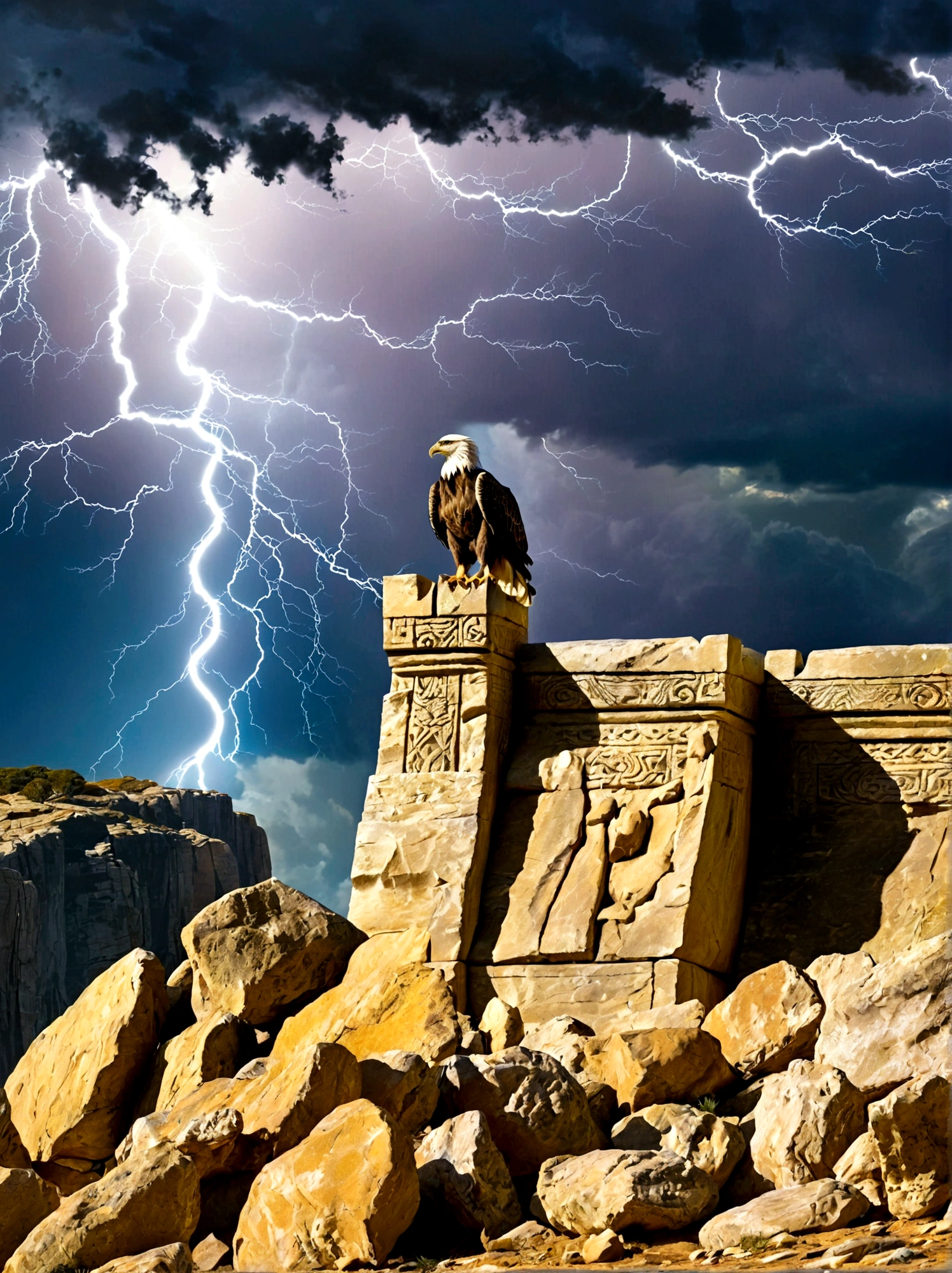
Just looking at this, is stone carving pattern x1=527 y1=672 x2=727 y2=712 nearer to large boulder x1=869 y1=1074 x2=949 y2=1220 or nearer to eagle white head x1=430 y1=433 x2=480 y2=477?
eagle white head x1=430 y1=433 x2=480 y2=477

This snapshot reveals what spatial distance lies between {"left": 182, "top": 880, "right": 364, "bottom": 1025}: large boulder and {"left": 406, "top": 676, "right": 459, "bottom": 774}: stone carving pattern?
5.12 feet

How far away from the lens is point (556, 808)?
12180mm

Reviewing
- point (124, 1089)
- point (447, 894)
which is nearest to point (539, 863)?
point (447, 894)

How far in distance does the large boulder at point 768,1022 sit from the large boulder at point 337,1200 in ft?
7.79

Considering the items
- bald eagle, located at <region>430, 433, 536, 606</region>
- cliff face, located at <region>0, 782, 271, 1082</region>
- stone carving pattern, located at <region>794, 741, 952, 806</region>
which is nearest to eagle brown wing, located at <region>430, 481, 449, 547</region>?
bald eagle, located at <region>430, 433, 536, 606</region>

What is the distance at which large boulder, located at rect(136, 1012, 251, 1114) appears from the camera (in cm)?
997

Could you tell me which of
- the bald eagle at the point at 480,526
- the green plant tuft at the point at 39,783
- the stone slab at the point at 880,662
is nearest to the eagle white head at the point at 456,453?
the bald eagle at the point at 480,526

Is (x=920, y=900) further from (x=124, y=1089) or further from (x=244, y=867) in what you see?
(x=244, y=867)

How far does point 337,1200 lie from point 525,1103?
1.16 meters

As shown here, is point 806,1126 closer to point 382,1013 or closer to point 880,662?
point 382,1013

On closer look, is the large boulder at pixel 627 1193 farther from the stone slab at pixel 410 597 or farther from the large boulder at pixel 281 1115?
the stone slab at pixel 410 597

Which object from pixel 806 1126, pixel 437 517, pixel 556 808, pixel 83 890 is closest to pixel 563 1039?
pixel 806 1126

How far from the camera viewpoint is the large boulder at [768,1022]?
9.18 meters

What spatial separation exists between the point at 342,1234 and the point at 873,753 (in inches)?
243
